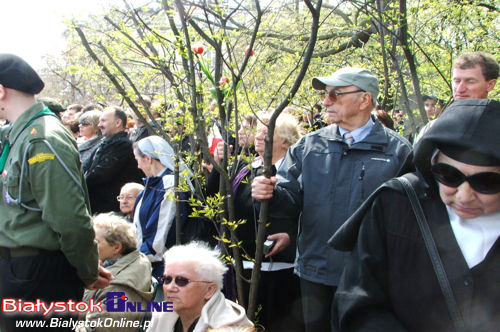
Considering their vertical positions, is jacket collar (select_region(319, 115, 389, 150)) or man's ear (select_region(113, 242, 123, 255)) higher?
jacket collar (select_region(319, 115, 389, 150))

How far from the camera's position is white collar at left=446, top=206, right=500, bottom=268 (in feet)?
5.19

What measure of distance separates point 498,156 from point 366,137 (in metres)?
1.56

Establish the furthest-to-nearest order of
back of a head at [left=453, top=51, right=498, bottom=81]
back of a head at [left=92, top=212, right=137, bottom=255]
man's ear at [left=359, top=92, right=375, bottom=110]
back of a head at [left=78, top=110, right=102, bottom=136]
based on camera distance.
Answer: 1. back of a head at [left=78, top=110, right=102, bottom=136]
2. back of a head at [left=92, top=212, right=137, bottom=255]
3. back of a head at [left=453, top=51, right=498, bottom=81]
4. man's ear at [left=359, top=92, right=375, bottom=110]

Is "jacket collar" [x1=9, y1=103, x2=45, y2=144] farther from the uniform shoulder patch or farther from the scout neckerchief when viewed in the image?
the uniform shoulder patch

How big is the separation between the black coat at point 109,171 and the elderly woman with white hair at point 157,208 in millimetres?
941

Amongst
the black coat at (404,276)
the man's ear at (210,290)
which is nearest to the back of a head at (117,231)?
the man's ear at (210,290)

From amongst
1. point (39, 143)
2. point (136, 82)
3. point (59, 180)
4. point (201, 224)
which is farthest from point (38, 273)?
point (136, 82)

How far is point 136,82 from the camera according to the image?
3.95m

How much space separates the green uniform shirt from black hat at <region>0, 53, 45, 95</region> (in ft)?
0.85

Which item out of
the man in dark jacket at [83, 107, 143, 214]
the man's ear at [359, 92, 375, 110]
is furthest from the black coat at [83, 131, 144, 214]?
the man's ear at [359, 92, 375, 110]

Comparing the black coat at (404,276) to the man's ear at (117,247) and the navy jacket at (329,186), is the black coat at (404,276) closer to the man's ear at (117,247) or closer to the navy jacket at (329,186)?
the navy jacket at (329,186)

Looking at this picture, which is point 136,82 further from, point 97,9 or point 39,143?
point 39,143

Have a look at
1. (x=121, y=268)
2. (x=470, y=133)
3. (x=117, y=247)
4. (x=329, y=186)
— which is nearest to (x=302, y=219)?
(x=329, y=186)

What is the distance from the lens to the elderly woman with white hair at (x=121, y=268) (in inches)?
127
